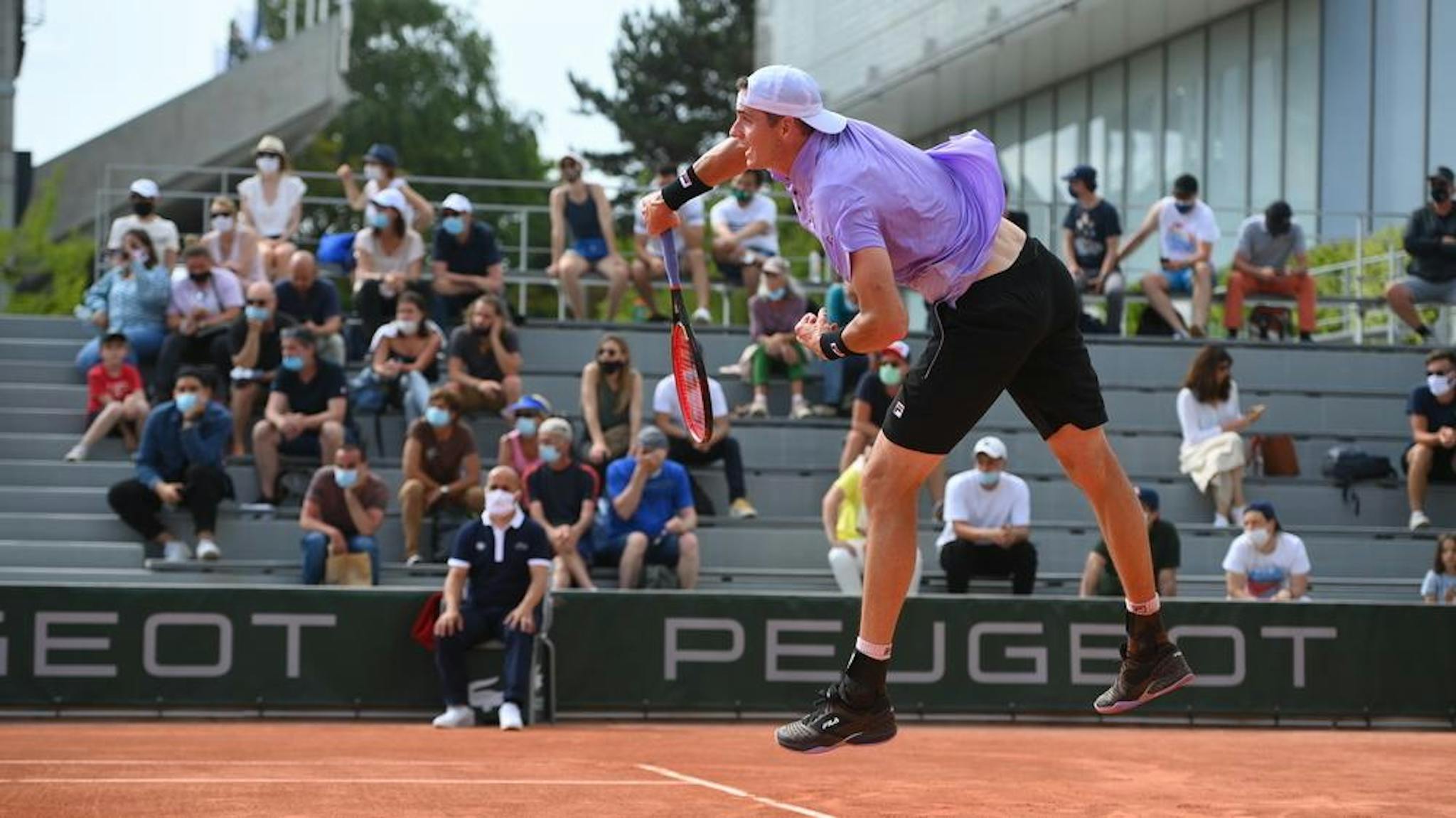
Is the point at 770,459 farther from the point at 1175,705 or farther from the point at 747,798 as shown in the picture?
the point at 747,798

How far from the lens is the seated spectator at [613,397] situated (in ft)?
60.8

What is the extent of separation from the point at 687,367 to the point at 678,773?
120 inches

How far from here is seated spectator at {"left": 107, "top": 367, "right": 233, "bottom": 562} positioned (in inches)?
694

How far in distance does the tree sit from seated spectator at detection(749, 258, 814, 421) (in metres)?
44.3

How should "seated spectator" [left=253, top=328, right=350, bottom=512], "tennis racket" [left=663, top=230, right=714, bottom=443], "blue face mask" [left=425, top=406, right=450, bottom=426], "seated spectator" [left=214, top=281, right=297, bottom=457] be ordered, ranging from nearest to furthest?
1. "tennis racket" [left=663, top=230, right=714, bottom=443]
2. "blue face mask" [left=425, top=406, right=450, bottom=426]
3. "seated spectator" [left=253, top=328, right=350, bottom=512]
4. "seated spectator" [left=214, top=281, right=297, bottom=457]

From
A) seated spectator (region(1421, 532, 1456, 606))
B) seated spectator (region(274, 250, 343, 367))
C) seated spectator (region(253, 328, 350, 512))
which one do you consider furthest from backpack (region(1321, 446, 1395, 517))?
seated spectator (region(274, 250, 343, 367))

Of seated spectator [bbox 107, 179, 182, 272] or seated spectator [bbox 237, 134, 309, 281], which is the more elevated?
seated spectator [bbox 237, 134, 309, 281]

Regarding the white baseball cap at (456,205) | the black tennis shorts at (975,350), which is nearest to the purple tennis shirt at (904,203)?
the black tennis shorts at (975,350)

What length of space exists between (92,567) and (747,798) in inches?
404

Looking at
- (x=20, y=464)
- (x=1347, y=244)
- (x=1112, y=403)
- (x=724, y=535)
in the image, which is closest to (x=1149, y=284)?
(x=1112, y=403)

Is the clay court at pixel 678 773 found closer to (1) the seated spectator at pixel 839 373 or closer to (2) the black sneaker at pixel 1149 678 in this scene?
(2) the black sneaker at pixel 1149 678

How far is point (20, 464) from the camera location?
19328mm

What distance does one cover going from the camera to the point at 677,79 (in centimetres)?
6681

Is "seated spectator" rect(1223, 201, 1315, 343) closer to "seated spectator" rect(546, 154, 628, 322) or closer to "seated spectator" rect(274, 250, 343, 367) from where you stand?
"seated spectator" rect(546, 154, 628, 322)
